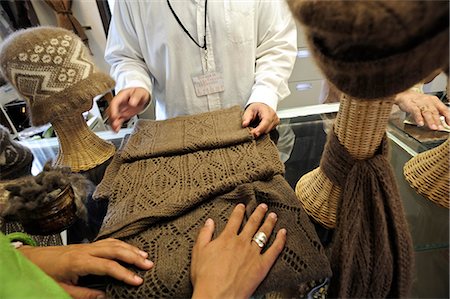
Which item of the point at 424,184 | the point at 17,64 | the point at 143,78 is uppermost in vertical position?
the point at 17,64

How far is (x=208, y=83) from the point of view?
0.72m

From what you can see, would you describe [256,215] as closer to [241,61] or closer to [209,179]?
[209,179]

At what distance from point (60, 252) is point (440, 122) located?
0.66 metres

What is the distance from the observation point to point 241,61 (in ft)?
2.35

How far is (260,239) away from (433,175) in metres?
0.29

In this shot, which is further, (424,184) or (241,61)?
(241,61)

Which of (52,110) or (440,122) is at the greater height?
(52,110)

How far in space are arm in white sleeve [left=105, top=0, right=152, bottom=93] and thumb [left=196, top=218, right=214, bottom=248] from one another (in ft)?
1.40

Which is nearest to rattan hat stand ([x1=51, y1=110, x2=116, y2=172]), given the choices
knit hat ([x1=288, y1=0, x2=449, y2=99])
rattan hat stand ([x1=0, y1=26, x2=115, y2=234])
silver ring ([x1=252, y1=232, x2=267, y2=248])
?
rattan hat stand ([x1=0, y1=26, x2=115, y2=234])

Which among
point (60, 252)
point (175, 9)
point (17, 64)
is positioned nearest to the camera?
point (60, 252)

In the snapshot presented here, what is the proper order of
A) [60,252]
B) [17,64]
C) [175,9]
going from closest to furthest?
[60,252] → [17,64] → [175,9]

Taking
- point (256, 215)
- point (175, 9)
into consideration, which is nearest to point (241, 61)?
point (175, 9)

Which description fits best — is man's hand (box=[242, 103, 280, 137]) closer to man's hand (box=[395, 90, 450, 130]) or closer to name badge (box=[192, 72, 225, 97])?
name badge (box=[192, 72, 225, 97])

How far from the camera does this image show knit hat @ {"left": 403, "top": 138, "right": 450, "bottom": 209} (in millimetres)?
394
